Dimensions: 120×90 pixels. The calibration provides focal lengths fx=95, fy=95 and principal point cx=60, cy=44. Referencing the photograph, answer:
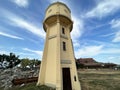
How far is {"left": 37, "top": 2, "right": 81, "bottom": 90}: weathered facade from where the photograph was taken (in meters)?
9.14

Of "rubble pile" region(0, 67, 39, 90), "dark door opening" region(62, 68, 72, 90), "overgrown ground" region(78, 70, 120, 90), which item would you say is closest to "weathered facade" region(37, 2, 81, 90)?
"dark door opening" region(62, 68, 72, 90)

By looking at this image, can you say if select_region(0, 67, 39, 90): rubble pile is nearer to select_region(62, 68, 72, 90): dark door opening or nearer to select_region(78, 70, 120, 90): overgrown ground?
select_region(62, 68, 72, 90): dark door opening

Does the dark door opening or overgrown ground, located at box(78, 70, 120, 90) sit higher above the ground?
the dark door opening

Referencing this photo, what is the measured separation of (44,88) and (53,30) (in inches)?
246

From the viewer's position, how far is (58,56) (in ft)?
30.1

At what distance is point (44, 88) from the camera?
913 cm

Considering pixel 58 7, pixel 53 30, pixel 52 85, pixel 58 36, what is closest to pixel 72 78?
pixel 52 85

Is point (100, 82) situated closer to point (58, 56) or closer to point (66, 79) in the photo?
point (66, 79)

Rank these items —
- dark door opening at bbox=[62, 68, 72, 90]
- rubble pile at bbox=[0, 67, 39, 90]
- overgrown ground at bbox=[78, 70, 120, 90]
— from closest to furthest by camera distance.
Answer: dark door opening at bbox=[62, 68, 72, 90], overgrown ground at bbox=[78, 70, 120, 90], rubble pile at bbox=[0, 67, 39, 90]

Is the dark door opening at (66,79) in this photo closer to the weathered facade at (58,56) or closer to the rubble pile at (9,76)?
the weathered facade at (58,56)

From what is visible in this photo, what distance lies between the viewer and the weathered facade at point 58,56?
914 cm

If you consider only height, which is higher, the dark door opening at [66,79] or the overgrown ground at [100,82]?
the dark door opening at [66,79]

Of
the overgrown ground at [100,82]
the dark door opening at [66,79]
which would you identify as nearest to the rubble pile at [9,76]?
the dark door opening at [66,79]

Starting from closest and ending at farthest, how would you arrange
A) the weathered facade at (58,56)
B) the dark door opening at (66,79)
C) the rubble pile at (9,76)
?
the weathered facade at (58,56)
the dark door opening at (66,79)
the rubble pile at (9,76)
